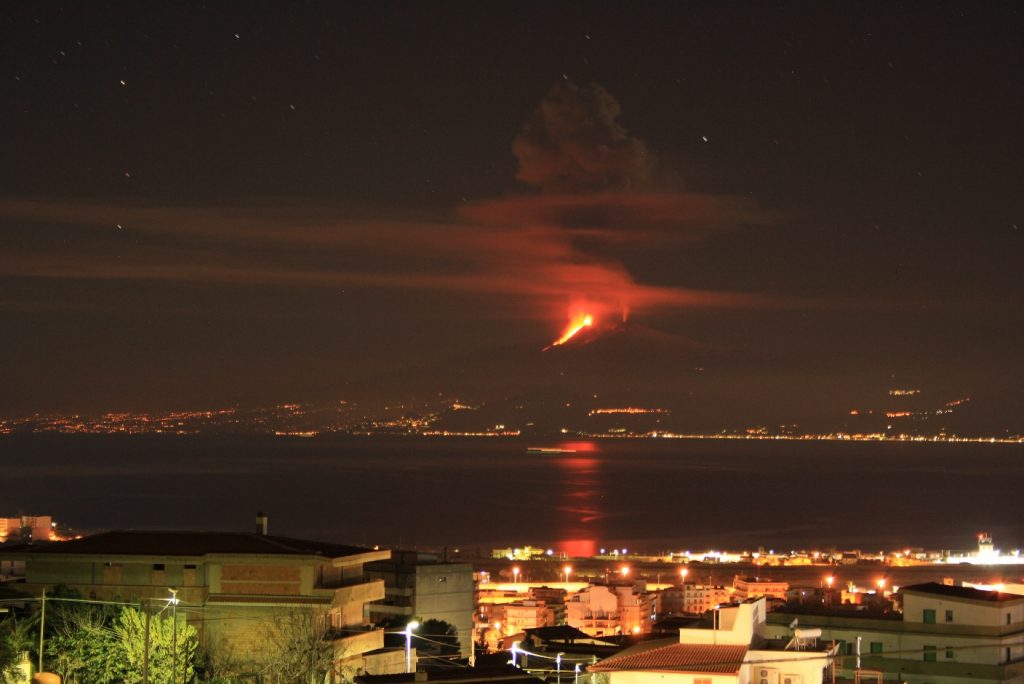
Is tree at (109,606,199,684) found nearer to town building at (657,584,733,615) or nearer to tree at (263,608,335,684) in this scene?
tree at (263,608,335,684)

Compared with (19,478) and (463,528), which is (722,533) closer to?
(463,528)

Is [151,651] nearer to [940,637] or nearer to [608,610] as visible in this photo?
[940,637]

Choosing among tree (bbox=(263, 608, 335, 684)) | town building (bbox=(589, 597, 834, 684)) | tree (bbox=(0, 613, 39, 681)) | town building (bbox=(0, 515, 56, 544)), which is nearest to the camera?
town building (bbox=(589, 597, 834, 684))

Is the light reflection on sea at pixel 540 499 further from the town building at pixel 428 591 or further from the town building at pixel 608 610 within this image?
the town building at pixel 428 591

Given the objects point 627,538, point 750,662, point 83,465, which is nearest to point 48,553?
point 750,662

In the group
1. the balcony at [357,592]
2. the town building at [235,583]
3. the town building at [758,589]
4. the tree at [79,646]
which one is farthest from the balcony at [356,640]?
the town building at [758,589]

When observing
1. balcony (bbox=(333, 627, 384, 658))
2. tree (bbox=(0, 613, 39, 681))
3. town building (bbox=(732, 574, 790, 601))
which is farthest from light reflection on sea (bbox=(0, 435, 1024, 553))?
tree (bbox=(0, 613, 39, 681))

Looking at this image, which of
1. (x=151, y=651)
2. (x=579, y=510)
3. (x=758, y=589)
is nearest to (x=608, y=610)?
(x=758, y=589)
